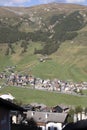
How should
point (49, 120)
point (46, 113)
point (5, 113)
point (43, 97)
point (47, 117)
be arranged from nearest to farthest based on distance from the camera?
point (5, 113) → point (49, 120) → point (47, 117) → point (46, 113) → point (43, 97)

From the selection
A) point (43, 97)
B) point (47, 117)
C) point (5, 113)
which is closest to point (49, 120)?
point (47, 117)

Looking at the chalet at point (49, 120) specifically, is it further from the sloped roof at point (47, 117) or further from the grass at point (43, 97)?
the grass at point (43, 97)

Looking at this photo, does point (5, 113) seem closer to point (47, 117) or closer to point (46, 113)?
point (47, 117)

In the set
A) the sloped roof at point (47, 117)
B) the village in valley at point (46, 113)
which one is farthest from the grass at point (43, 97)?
the sloped roof at point (47, 117)

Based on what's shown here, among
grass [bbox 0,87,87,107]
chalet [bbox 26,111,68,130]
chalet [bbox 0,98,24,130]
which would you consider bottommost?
chalet [bbox 0,98,24,130]

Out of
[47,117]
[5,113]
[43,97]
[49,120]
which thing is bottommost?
[5,113]

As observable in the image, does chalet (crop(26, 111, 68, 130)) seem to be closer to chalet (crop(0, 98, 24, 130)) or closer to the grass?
chalet (crop(0, 98, 24, 130))

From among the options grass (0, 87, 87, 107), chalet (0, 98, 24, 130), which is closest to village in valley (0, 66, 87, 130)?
chalet (0, 98, 24, 130)
